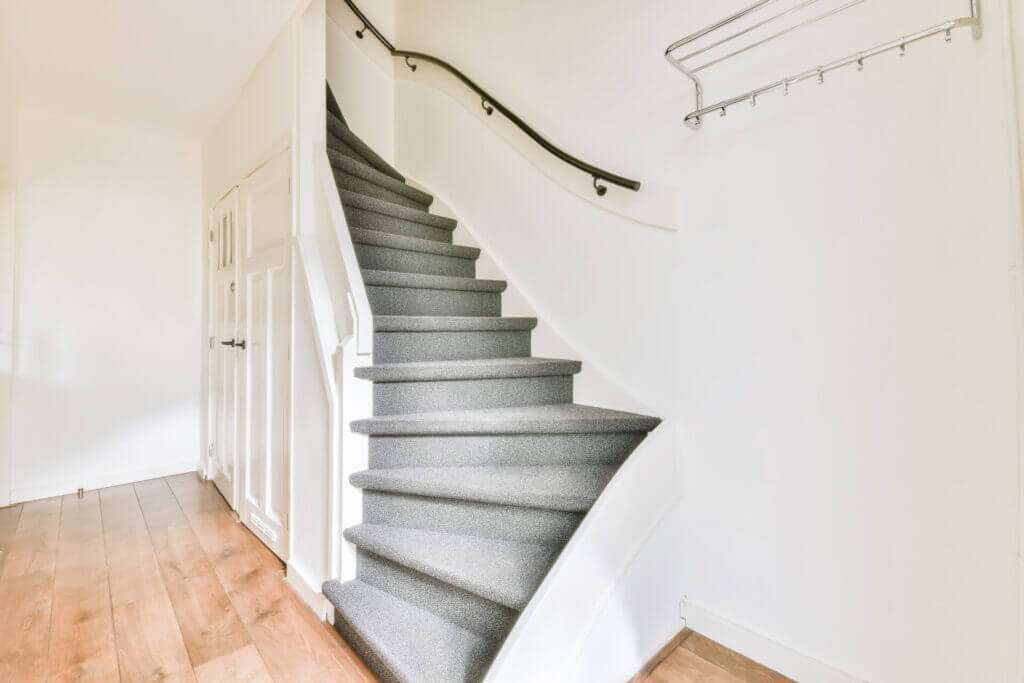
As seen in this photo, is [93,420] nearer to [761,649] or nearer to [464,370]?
[464,370]

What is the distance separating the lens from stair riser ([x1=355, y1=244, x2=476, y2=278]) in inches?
83.0

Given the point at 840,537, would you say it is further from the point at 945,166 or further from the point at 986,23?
the point at 986,23

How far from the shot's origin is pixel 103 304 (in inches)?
113

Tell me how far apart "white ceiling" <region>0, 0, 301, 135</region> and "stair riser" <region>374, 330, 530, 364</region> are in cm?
140

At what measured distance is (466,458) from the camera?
160 cm

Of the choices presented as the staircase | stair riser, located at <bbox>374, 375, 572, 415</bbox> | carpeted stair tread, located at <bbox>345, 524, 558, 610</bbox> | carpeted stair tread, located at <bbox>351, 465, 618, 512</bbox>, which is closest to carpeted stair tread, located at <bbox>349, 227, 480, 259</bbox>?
the staircase

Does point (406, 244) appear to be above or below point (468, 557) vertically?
above

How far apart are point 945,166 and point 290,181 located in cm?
213

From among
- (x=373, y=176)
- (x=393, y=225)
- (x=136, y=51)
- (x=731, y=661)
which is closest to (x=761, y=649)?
(x=731, y=661)

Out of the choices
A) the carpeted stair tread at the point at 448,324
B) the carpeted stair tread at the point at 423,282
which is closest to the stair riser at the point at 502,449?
the carpeted stair tread at the point at 448,324

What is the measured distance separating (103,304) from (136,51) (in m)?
1.60

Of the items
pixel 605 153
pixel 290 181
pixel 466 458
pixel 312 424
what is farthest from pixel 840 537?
pixel 290 181

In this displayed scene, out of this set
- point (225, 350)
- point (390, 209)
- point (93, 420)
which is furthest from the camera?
point (93, 420)

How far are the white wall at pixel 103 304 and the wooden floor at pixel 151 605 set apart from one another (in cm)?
49
